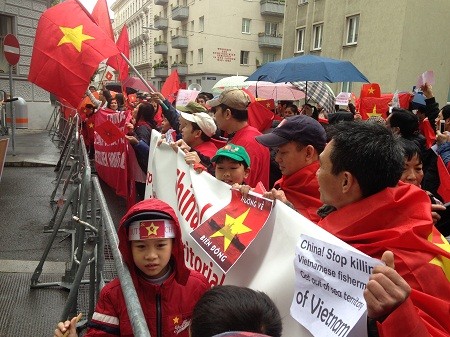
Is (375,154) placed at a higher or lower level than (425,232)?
higher

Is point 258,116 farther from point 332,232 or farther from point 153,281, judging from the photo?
point 332,232

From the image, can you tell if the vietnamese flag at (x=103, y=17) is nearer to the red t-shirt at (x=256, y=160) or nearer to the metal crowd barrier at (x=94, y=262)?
the metal crowd barrier at (x=94, y=262)

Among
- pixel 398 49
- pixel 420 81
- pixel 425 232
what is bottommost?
pixel 425 232

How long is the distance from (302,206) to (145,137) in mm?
3763

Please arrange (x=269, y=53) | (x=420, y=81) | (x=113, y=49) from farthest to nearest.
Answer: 1. (x=269, y=53)
2. (x=420, y=81)
3. (x=113, y=49)

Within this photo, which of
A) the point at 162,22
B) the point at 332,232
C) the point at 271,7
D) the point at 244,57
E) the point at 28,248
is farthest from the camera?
the point at 162,22

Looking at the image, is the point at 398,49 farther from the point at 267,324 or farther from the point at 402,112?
the point at 267,324

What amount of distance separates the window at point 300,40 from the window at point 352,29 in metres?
5.13

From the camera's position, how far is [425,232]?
164 centimetres

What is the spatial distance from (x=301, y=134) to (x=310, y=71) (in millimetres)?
4363

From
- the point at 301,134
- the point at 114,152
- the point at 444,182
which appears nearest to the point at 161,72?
the point at 114,152

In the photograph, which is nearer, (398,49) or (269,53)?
(398,49)

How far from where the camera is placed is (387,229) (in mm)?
1650

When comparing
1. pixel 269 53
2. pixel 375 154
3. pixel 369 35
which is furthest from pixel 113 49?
pixel 269 53
